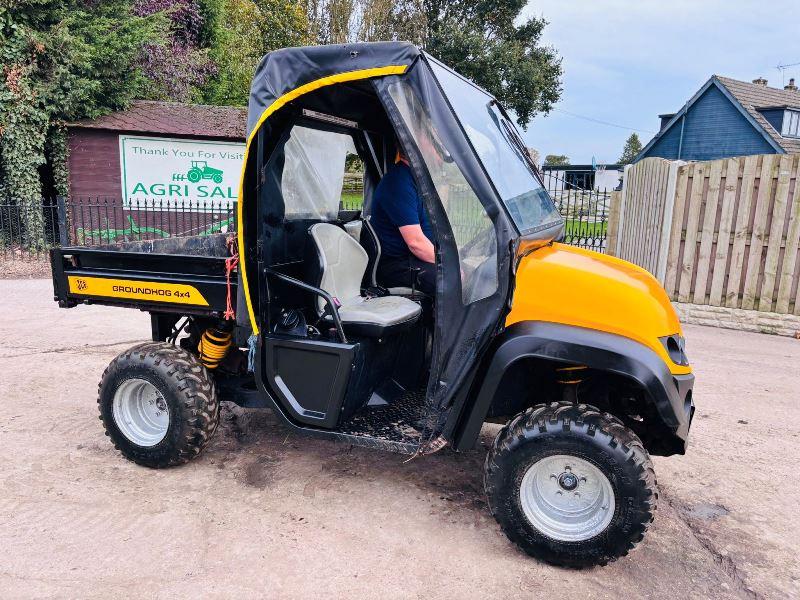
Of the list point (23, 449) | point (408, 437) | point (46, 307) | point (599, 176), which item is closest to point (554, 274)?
A: point (408, 437)

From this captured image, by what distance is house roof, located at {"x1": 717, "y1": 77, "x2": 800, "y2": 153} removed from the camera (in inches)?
1023

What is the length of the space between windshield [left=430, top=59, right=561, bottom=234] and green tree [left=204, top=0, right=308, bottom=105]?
18.1 metres

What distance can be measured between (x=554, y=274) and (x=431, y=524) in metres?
1.47

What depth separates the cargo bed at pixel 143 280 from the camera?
3715 mm

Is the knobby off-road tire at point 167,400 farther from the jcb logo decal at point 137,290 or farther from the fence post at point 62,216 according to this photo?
the fence post at point 62,216

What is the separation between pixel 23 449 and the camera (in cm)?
415

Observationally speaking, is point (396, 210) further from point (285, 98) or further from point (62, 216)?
point (62, 216)

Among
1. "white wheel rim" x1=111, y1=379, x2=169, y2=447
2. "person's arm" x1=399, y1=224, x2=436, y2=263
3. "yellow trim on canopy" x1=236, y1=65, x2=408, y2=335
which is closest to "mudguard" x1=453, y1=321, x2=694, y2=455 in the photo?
"person's arm" x1=399, y1=224, x2=436, y2=263

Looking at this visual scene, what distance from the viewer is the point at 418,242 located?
397 centimetres

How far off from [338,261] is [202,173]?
35.5 feet

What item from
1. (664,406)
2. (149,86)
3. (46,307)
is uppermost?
(149,86)

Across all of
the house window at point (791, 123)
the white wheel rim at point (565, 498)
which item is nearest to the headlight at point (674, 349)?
the white wheel rim at point (565, 498)

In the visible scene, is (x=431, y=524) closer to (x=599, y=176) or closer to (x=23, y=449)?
(x=23, y=449)

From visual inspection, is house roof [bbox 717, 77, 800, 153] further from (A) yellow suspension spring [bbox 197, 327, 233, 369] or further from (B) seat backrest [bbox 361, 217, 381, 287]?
(A) yellow suspension spring [bbox 197, 327, 233, 369]
